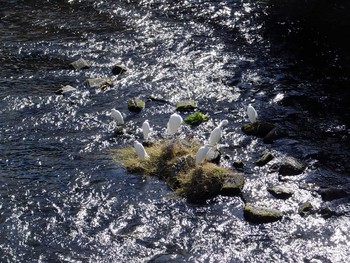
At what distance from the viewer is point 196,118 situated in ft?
41.3

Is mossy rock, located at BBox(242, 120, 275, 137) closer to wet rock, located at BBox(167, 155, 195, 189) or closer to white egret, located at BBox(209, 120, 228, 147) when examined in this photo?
white egret, located at BBox(209, 120, 228, 147)

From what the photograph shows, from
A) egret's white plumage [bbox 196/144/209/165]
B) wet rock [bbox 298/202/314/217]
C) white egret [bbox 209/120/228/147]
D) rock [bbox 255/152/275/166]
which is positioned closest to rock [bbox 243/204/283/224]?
wet rock [bbox 298/202/314/217]

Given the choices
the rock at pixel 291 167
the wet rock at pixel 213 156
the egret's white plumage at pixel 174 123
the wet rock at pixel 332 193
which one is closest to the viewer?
the wet rock at pixel 332 193

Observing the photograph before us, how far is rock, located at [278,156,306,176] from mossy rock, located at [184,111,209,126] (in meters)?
2.37

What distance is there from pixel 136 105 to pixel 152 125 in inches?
32.7

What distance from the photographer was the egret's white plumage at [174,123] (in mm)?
11328

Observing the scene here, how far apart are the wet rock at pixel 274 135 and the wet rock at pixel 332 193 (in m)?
1.90

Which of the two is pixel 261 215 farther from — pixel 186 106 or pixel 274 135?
pixel 186 106

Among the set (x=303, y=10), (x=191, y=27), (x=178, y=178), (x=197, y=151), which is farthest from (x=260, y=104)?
(x=303, y=10)

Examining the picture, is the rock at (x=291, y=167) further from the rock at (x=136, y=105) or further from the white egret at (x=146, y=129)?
the rock at (x=136, y=105)

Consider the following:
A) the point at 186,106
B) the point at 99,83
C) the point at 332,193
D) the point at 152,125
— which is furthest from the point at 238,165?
the point at 99,83

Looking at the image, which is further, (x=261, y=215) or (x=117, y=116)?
(x=117, y=116)

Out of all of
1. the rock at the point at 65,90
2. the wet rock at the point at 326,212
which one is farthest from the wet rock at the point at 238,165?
the rock at the point at 65,90

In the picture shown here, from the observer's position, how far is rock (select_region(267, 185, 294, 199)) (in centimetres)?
1011
